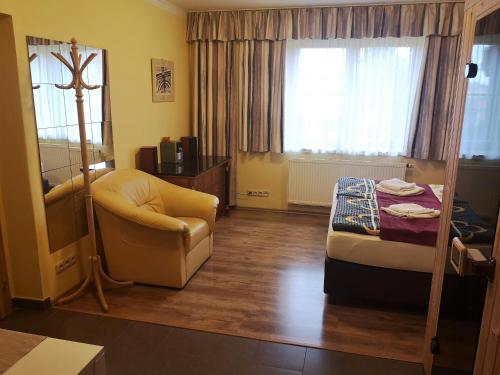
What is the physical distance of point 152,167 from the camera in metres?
4.14

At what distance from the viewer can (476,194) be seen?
163cm

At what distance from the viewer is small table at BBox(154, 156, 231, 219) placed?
4090 mm

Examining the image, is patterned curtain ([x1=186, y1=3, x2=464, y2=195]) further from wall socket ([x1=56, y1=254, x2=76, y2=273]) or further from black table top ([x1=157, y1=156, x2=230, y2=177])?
wall socket ([x1=56, y1=254, x2=76, y2=273])

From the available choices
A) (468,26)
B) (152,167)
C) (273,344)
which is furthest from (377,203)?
(152,167)

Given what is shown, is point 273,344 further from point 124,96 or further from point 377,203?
point 124,96

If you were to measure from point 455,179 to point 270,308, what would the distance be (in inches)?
65.7

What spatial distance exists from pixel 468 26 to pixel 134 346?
2.58 metres

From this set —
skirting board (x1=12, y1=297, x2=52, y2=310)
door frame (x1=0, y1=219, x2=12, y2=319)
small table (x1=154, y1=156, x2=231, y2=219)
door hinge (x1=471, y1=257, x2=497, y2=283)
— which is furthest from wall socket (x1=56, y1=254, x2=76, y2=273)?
door hinge (x1=471, y1=257, x2=497, y2=283)

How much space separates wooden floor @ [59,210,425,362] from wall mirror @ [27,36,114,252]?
65 cm

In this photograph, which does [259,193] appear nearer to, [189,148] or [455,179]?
[189,148]

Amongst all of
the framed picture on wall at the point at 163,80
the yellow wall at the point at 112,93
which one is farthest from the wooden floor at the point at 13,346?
the framed picture on wall at the point at 163,80

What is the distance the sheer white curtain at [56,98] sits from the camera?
2.70 meters

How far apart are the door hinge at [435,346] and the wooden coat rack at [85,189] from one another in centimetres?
218

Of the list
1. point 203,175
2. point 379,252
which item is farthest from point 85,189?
point 379,252
